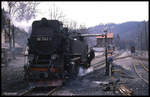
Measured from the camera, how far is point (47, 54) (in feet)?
50.4

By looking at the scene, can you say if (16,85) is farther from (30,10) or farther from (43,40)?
(30,10)

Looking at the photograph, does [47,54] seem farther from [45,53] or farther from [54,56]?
[54,56]

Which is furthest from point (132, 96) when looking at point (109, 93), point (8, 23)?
point (8, 23)

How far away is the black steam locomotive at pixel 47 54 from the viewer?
14758mm

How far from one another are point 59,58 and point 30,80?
2.27 m

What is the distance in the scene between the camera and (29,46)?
15.8 m

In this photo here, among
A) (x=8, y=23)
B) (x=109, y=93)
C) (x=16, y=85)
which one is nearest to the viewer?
(x=109, y=93)

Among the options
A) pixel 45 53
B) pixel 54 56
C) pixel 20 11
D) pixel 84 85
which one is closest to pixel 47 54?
pixel 45 53

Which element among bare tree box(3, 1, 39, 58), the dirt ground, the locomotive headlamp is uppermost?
bare tree box(3, 1, 39, 58)

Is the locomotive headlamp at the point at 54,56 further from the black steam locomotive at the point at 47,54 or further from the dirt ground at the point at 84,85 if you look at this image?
the dirt ground at the point at 84,85

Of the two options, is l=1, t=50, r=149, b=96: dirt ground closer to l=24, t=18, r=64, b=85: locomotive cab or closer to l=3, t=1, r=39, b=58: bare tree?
l=24, t=18, r=64, b=85: locomotive cab

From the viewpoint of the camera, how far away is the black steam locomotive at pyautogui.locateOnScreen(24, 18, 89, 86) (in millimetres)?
14758

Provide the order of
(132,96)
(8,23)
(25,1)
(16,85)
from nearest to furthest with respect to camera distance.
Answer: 1. (132,96)
2. (16,85)
3. (8,23)
4. (25,1)

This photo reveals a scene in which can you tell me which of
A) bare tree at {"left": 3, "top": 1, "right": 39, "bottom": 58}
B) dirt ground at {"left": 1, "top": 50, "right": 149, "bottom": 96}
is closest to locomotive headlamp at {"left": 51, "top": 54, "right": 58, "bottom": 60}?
dirt ground at {"left": 1, "top": 50, "right": 149, "bottom": 96}
